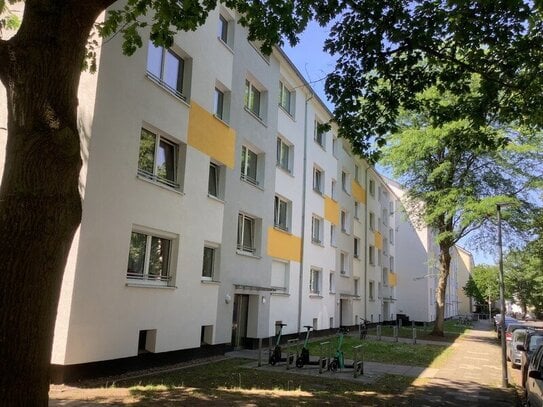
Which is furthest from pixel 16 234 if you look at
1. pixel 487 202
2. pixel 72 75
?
pixel 487 202

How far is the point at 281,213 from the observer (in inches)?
840

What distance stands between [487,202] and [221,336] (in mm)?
15785

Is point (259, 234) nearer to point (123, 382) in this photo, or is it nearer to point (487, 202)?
point (123, 382)

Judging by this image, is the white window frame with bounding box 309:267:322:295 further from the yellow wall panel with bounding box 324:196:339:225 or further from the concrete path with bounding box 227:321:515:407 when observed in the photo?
the concrete path with bounding box 227:321:515:407

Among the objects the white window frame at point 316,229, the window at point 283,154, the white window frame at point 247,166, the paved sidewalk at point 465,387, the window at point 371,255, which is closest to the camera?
the paved sidewalk at point 465,387

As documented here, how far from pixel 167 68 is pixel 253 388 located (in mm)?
8515

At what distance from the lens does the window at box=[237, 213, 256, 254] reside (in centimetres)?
1741

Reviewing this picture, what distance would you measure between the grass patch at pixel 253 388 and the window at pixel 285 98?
12.4 metres

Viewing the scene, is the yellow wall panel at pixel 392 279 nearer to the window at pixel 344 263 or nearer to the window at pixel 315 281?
the window at pixel 344 263

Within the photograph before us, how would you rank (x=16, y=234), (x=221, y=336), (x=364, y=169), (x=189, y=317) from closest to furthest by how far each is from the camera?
(x=16, y=234) → (x=189, y=317) → (x=221, y=336) → (x=364, y=169)

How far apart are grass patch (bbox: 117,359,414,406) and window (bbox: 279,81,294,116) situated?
486 inches

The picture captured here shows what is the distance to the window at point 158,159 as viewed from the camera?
40.0ft

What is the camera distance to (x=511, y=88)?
828cm

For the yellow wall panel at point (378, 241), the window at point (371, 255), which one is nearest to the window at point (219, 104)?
the window at point (371, 255)
